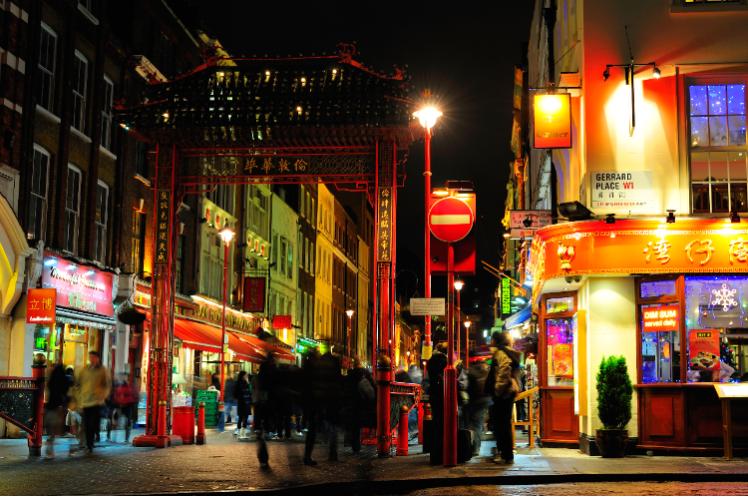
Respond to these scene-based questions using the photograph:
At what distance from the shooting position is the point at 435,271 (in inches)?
613

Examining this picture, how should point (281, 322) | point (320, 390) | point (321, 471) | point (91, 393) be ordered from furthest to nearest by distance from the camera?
1. point (281, 322)
2. point (91, 393)
3. point (320, 390)
4. point (321, 471)

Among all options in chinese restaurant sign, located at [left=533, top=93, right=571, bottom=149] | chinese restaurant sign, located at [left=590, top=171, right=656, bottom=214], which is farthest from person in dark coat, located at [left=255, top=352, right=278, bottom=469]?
chinese restaurant sign, located at [left=533, top=93, right=571, bottom=149]

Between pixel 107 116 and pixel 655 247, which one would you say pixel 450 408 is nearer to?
pixel 655 247

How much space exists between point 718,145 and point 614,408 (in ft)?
17.8

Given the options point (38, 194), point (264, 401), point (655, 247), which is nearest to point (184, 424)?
point (264, 401)

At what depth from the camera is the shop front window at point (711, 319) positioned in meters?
17.8

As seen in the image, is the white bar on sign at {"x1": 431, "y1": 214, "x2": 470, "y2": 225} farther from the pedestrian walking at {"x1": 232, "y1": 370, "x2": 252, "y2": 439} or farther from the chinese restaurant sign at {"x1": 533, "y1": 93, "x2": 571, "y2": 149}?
the pedestrian walking at {"x1": 232, "y1": 370, "x2": 252, "y2": 439}

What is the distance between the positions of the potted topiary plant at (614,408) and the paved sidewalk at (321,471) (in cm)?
38

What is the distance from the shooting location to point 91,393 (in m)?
18.5

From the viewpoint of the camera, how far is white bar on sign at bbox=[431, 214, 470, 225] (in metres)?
15.6

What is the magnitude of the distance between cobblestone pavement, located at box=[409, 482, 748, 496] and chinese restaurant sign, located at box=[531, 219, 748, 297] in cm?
536

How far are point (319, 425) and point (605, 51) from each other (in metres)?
9.10

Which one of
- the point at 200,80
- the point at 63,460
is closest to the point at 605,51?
the point at 200,80

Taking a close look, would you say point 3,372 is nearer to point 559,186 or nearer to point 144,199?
point 144,199
